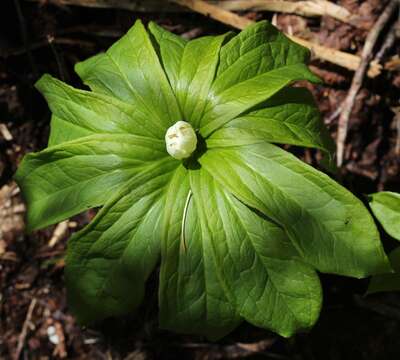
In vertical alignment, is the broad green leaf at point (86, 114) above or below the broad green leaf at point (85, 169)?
above

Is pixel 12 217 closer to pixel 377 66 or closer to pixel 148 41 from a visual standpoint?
pixel 148 41

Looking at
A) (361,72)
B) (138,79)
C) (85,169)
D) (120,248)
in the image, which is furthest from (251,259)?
(361,72)

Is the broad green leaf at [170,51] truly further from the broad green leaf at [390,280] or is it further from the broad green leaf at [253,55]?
the broad green leaf at [390,280]

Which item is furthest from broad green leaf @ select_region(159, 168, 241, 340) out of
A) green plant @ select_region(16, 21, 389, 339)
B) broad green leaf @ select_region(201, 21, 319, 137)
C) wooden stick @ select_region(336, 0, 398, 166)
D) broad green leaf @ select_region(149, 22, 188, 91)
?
wooden stick @ select_region(336, 0, 398, 166)

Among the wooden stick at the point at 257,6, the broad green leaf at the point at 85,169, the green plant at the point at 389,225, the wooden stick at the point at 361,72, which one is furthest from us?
the wooden stick at the point at 257,6

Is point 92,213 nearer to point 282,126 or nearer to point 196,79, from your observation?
point 196,79

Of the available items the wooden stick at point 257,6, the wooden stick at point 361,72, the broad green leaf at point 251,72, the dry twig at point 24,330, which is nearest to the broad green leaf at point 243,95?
the broad green leaf at point 251,72

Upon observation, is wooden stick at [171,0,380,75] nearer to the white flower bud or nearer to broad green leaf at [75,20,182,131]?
broad green leaf at [75,20,182,131]
